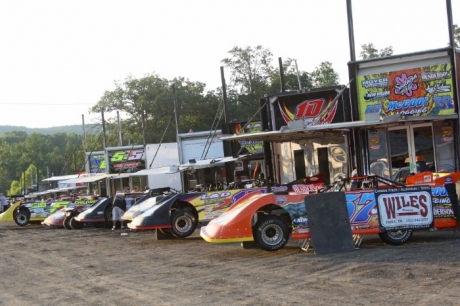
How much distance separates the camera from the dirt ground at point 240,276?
27.0 feet

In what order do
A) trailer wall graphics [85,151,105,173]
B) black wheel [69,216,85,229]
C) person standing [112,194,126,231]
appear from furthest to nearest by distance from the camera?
trailer wall graphics [85,151,105,173]
black wheel [69,216,85,229]
person standing [112,194,126,231]

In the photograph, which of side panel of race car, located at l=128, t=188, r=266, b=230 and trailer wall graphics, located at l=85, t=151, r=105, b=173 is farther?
trailer wall graphics, located at l=85, t=151, r=105, b=173

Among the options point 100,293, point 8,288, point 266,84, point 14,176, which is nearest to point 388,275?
point 100,293

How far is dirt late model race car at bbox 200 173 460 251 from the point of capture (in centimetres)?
1272

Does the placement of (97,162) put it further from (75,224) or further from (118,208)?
(118,208)

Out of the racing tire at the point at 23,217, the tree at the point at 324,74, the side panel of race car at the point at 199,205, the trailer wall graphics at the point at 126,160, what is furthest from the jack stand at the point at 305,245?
the tree at the point at 324,74

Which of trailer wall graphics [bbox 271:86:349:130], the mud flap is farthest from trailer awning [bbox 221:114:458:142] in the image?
the mud flap

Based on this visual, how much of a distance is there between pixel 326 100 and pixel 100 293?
1556 centimetres

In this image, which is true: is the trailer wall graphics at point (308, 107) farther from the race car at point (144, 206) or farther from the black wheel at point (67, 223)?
the black wheel at point (67, 223)

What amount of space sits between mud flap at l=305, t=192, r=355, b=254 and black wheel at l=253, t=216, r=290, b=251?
60 centimetres

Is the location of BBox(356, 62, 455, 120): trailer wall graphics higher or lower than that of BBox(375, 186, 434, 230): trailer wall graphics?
higher

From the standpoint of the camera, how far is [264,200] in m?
12.9

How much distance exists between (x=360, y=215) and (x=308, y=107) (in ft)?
38.1

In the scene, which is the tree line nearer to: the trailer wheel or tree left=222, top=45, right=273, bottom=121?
tree left=222, top=45, right=273, bottom=121
